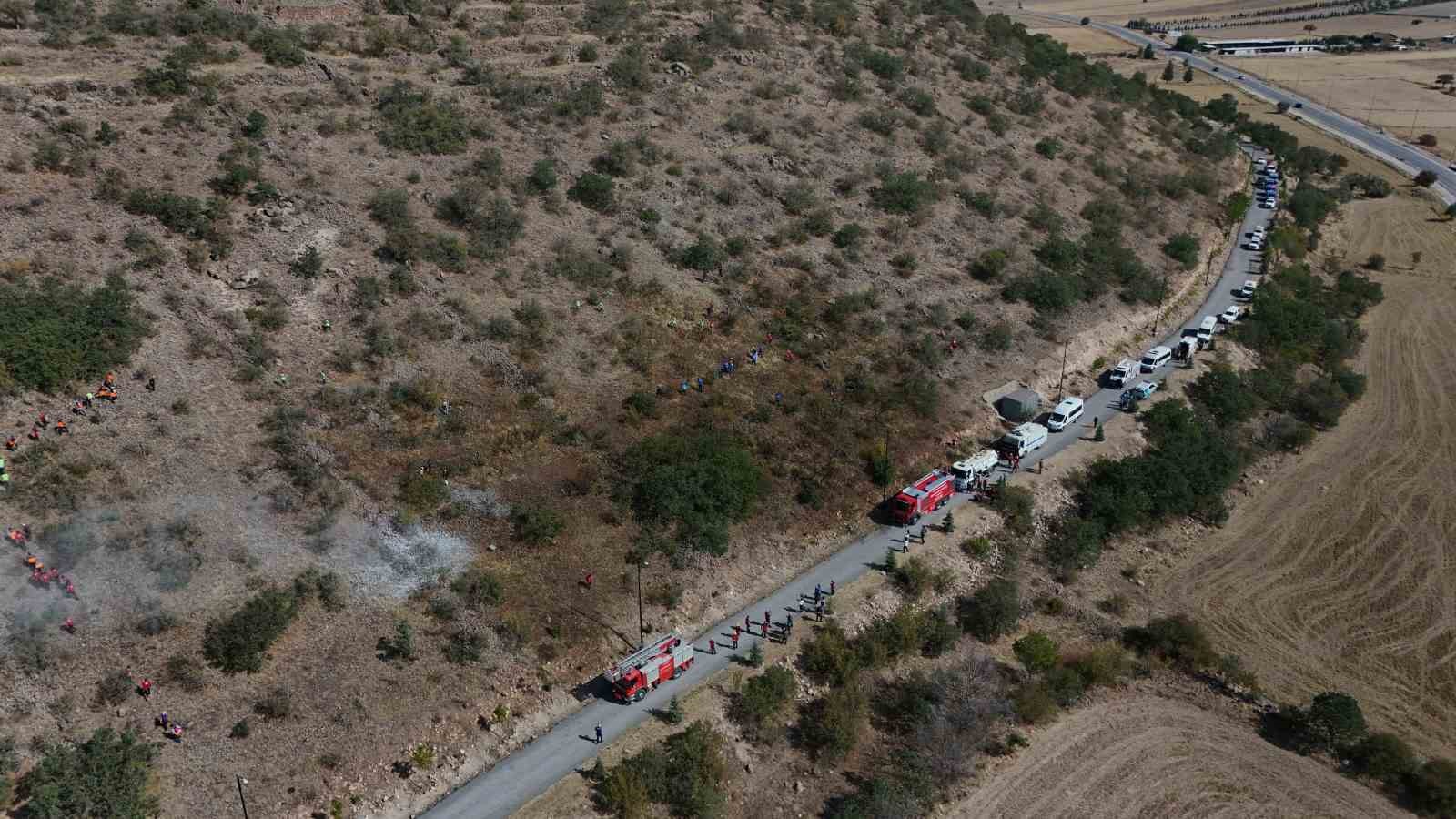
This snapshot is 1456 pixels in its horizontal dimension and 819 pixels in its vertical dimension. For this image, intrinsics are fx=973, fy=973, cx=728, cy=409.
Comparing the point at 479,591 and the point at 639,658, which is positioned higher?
the point at 479,591

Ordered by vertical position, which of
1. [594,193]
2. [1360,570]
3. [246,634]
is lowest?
[1360,570]

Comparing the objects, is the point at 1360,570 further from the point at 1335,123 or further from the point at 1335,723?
the point at 1335,123

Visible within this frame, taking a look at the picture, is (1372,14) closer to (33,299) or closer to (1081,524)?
(1081,524)

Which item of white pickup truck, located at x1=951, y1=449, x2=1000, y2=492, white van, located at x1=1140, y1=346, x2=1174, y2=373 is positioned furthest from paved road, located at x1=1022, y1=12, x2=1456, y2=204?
white pickup truck, located at x1=951, y1=449, x2=1000, y2=492

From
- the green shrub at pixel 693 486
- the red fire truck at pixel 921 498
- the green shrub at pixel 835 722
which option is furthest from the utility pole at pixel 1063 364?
the green shrub at pixel 835 722

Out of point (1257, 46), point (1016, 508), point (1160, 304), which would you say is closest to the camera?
point (1016, 508)

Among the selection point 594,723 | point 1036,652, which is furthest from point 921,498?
point 594,723

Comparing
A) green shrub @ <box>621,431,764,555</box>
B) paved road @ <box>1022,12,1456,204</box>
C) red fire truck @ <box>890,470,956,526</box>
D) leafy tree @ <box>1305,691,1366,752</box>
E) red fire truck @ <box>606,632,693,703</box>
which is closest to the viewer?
red fire truck @ <box>606,632,693,703</box>

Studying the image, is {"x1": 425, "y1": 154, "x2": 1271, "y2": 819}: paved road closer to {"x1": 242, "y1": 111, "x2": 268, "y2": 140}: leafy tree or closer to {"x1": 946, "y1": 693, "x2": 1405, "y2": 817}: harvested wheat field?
{"x1": 946, "y1": 693, "x2": 1405, "y2": 817}: harvested wheat field
